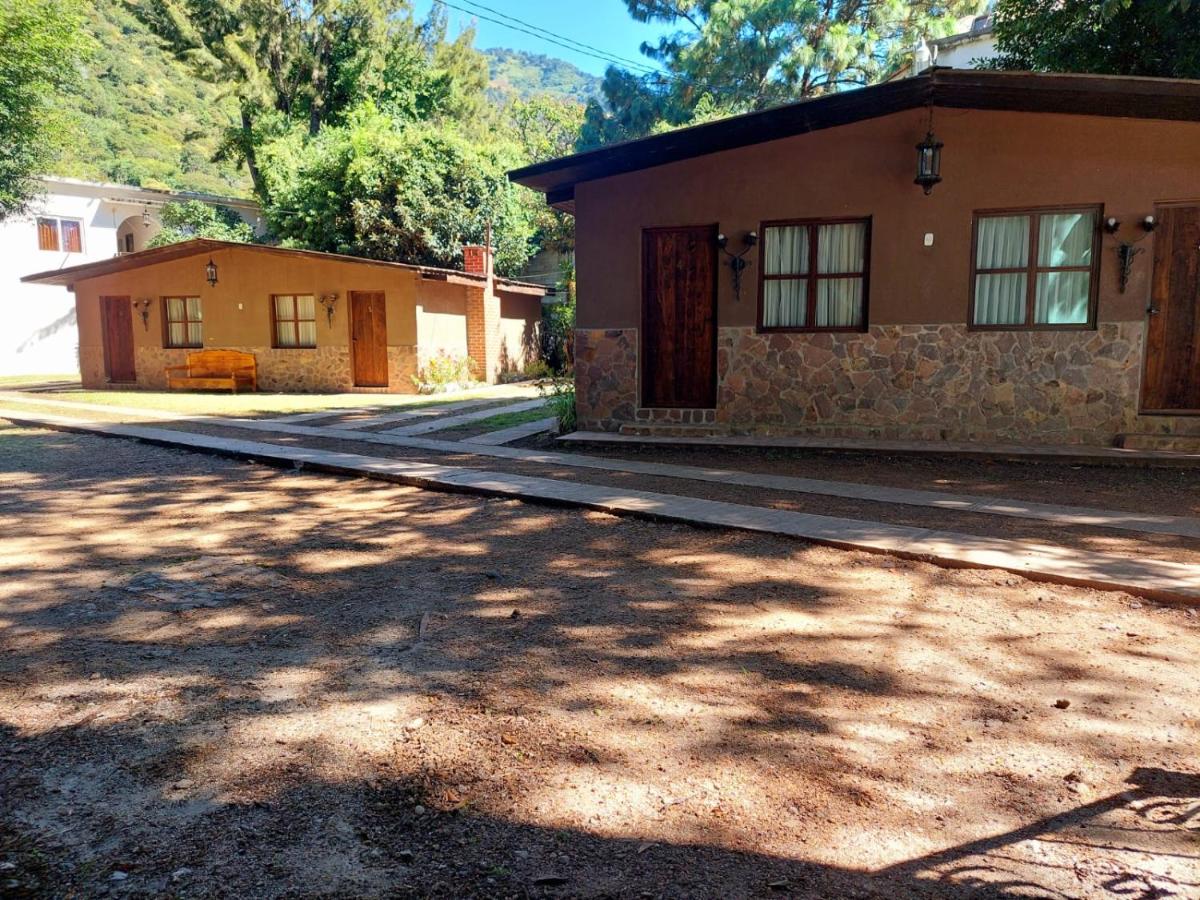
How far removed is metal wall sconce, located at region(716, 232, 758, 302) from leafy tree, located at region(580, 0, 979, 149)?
22.4 metres

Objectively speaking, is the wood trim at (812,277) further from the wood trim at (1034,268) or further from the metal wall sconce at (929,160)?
the wood trim at (1034,268)

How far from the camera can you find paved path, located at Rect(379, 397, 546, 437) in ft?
38.9

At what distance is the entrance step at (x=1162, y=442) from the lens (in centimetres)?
880

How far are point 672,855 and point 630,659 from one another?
4.68 ft

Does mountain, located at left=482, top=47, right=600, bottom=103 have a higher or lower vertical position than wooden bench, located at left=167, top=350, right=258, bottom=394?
higher

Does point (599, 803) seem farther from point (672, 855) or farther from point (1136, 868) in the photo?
point (1136, 868)

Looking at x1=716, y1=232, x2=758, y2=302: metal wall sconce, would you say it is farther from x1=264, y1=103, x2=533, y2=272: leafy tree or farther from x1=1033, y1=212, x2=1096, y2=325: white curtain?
x1=264, y1=103, x2=533, y2=272: leafy tree

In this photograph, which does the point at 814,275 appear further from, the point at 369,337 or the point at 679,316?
the point at 369,337

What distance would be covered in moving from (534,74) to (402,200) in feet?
303

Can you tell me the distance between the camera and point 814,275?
9.84m

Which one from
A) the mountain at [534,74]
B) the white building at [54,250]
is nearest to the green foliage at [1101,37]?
the white building at [54,250]

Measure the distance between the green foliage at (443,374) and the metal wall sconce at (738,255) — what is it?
32.4 ft

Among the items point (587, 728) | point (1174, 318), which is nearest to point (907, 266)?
point (1174, 318)

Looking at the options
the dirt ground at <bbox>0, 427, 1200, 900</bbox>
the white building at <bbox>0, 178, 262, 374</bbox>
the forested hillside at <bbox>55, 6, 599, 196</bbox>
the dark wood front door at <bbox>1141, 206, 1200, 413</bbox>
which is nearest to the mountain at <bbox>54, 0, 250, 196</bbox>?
the forested hillside at <bbox>55, 6, 599, 196</bbox>
